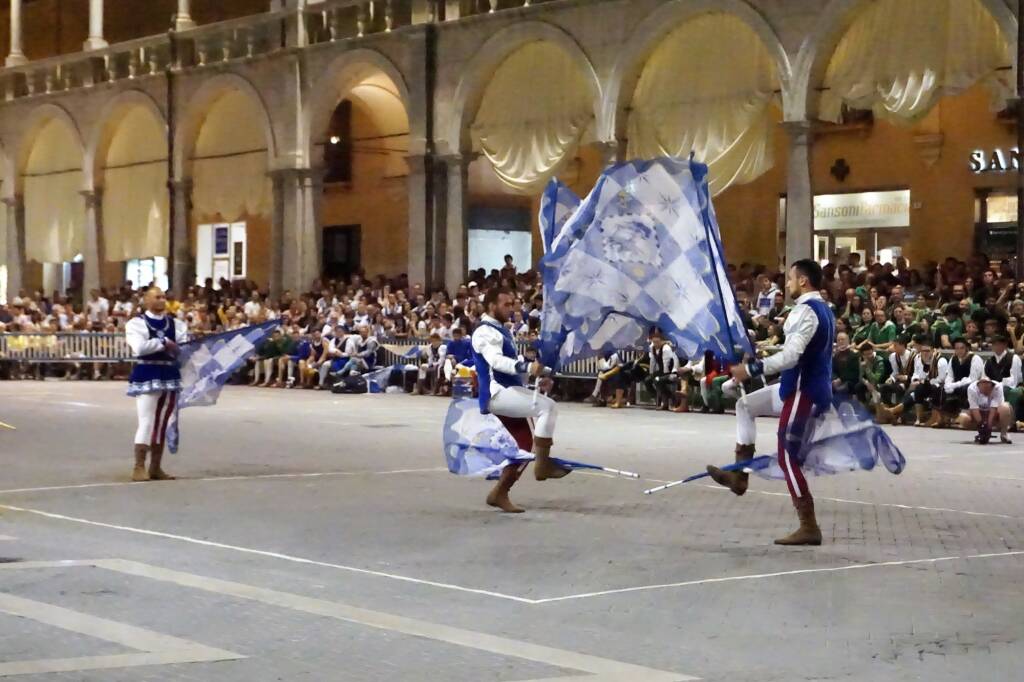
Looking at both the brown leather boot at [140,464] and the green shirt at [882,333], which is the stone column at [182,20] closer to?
the green shirt at [882,333]

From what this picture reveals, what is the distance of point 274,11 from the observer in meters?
39.7

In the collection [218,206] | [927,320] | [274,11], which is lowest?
[927,320]

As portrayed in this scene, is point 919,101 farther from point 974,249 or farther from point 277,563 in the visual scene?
point 277,563

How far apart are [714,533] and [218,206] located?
3302cm

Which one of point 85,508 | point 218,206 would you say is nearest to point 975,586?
point 85,508

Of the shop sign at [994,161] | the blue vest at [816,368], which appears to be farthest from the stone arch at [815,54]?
the blue vest at [816,368]

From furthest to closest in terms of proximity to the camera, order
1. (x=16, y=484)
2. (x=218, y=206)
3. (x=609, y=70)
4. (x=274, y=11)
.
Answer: (x=218, y=206) < (x=274, y=11) < (x=609, y=70) < (x=16, y=484)

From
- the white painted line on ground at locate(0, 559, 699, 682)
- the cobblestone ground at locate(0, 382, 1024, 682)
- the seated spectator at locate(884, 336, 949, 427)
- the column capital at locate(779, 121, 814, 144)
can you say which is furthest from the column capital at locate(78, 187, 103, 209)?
the white painted line on ground at locate(0, 559, 699, 682)

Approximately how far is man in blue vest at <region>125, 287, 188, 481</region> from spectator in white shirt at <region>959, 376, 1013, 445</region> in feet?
32.6

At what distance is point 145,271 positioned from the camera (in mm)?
48875

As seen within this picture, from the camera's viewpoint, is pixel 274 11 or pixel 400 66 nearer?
pixel 400 66

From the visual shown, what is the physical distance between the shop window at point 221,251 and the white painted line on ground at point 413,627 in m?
37.6

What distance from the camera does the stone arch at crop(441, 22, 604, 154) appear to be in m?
32.9

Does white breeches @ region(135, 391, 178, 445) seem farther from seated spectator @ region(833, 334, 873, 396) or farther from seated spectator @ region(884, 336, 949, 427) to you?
seated spectator @ region(884, 336, 949, 427)
